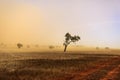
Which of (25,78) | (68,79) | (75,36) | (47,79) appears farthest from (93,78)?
(75,36)

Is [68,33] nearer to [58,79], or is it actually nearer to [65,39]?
[65,39]

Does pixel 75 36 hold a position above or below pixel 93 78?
above

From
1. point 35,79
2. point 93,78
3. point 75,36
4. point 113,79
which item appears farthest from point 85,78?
point 75,36

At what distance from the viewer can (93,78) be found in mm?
28656

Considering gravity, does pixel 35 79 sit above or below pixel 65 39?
below

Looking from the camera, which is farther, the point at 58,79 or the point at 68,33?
the point at 68,33

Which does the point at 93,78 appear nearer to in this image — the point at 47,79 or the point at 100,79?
the point at 100,79

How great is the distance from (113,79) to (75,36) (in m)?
105

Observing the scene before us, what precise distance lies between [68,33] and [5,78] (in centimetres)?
10760

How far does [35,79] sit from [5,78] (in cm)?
330

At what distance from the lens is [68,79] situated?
89.3ft

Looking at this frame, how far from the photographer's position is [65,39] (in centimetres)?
13450

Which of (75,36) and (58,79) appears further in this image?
(75,36)

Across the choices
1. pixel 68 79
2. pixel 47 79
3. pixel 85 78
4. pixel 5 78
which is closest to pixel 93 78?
pixel 85 78
